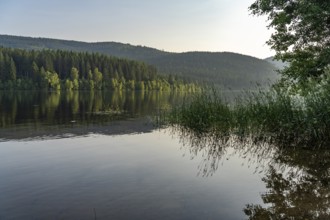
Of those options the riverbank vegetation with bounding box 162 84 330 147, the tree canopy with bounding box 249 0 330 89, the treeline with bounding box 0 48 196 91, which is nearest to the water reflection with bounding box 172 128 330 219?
the riverbank vegetation with bounding box 162 84 330 147

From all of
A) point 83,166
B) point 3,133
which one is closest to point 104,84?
point 3,133

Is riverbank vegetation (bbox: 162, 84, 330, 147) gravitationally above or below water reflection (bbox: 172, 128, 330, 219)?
above

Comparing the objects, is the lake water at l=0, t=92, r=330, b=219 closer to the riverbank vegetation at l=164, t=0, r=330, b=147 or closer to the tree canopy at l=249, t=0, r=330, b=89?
the riverbank vegetation at l=164, t=0, r=330, b=147

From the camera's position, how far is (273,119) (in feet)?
45.6

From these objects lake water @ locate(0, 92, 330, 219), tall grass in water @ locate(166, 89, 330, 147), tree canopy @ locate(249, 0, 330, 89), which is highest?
tree canopy @ locate(249, 0, 330, 89)

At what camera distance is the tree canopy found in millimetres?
15734

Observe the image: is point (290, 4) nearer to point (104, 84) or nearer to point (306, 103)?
point (306, 103)

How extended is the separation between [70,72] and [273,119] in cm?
12623

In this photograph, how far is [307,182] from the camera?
28.0 feet

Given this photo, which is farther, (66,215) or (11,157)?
(11,157)

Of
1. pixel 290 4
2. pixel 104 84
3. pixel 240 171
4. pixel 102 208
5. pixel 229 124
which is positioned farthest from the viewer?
pixel 104 84

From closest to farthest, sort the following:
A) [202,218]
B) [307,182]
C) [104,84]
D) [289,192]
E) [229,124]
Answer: [202,218] → [289,192] → [307,182] → [229,124] → [104,84]

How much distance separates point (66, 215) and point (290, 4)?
16038mm

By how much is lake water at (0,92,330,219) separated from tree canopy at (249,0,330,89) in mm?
6214
